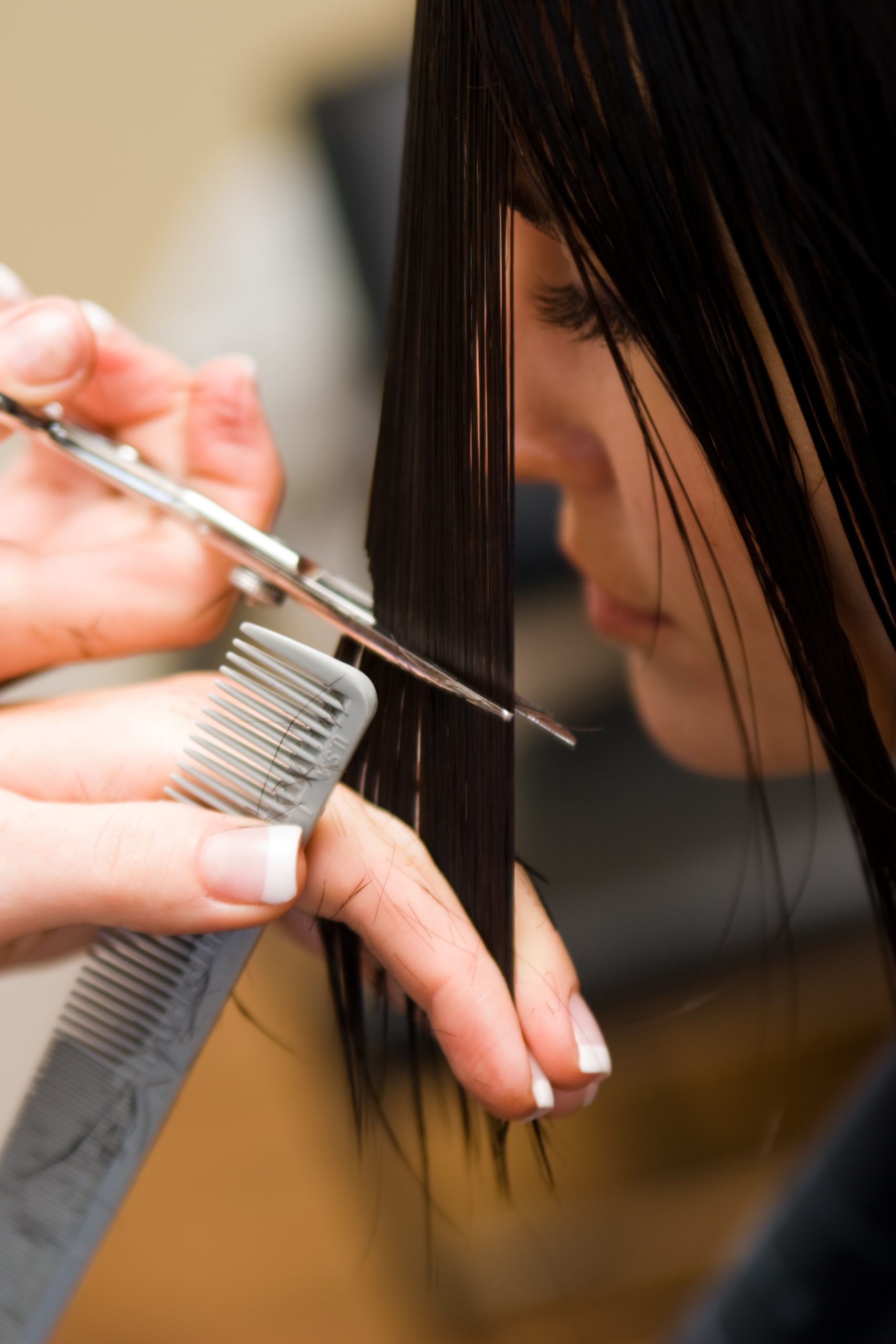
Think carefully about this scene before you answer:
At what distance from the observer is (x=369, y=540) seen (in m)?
0.52

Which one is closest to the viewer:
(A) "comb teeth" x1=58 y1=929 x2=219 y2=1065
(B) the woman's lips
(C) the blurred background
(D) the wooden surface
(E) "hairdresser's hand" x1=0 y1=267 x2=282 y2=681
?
(A) "comb teeth" x1=58 y1=929 x2=219 y2=1065

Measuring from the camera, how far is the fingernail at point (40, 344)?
19.7 inches

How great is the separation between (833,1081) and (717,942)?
730 mm

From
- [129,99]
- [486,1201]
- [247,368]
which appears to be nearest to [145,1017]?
[247,368]

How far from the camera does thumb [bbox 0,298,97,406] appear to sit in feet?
1.64

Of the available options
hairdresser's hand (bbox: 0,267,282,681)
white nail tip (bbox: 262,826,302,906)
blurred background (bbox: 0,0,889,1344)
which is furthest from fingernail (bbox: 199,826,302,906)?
blurred background (bbox: 0,0,889,1344)

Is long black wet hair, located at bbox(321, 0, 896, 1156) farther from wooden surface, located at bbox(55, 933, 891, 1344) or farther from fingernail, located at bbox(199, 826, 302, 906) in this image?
wooden surface, located at bbox(55, 933, 891, 1344)

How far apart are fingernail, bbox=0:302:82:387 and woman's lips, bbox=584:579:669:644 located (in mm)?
390

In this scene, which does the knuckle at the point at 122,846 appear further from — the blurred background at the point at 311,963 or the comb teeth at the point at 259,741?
the blurred background at the point at 311,963

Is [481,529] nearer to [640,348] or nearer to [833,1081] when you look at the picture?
[640,348]

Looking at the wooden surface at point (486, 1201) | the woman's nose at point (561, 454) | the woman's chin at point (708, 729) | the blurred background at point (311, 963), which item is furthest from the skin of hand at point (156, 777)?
the wooden surface at point (486, 1201)

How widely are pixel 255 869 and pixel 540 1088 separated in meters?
0.16

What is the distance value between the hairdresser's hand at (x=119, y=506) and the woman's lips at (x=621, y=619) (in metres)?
0.26

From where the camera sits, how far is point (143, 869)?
38 centimetres
